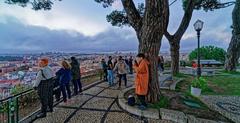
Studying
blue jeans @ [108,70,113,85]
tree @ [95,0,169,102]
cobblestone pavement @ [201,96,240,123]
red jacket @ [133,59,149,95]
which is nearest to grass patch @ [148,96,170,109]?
tree @ [95,0,169,102]

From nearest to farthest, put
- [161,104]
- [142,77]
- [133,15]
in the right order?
1. [142,77]
2. [161,104]
3. [133,15]

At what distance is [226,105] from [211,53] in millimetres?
33519

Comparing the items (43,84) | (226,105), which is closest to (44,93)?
(43,84)

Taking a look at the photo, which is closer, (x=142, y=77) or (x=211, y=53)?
(x=142, y=77)

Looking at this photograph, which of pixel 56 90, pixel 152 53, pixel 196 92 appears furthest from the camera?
pixel 196 92

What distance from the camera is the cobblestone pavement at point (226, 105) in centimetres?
886

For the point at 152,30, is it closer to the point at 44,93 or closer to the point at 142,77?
the point at 142,77

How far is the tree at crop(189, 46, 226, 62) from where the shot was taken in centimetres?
4141

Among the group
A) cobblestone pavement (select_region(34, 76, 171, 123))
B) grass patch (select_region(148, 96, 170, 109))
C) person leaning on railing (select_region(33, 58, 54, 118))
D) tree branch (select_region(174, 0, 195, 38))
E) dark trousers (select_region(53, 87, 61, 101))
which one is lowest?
cobblestone pavement (select_region(34, 76, 171, 123))

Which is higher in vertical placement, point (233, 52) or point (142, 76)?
point (233, 52)

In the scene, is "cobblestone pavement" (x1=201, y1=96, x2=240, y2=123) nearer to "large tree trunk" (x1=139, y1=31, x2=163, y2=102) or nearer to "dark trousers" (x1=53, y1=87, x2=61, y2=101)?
"large tree trunk" (x1=139, y1=31, x2=163, y2=102)

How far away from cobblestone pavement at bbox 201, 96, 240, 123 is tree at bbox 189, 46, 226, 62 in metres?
31.0

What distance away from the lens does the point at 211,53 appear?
138 feet

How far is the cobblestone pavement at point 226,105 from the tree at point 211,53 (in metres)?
31.0
